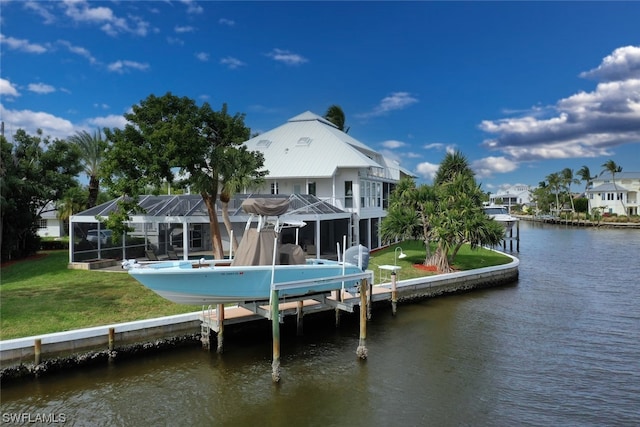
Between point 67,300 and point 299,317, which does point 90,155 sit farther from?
point 299,317

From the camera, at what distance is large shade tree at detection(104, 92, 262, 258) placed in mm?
19547

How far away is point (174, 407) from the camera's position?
33.5 feet

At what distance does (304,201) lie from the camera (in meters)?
26.1

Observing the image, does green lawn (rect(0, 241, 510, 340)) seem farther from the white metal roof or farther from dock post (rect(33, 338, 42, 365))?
the white metal roof

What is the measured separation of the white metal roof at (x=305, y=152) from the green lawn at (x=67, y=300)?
31.4 ft

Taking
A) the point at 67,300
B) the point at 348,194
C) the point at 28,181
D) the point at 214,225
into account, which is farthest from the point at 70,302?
the point at 348,194

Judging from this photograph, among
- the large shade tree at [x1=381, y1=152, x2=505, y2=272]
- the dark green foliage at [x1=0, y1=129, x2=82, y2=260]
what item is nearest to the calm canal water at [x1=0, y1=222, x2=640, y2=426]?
the large shade tree at [x1=381, y1=152, x2=505, y2=272]

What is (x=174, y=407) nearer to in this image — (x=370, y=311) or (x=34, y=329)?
(x=34, y=329)

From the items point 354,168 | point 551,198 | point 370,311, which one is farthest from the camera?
point 551,198

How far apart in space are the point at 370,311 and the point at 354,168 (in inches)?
543

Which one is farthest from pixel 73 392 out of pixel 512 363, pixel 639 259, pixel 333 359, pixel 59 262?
pixel 639 259

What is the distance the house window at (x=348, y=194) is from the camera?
29.4 metres

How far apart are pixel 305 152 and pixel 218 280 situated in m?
20.4

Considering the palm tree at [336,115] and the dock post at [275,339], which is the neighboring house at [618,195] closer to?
the palm tree at [336,115]
